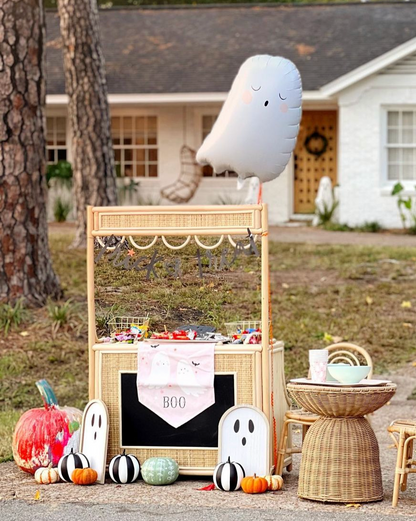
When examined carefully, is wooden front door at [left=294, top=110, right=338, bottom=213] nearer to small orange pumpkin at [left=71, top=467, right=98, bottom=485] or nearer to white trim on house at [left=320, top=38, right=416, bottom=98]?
white trim on house at [left=320, top=38, right=416, bottom=98]

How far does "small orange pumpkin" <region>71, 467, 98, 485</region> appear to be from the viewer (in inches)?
244

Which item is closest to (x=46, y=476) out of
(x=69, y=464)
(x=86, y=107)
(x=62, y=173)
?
(x=69, y=464)

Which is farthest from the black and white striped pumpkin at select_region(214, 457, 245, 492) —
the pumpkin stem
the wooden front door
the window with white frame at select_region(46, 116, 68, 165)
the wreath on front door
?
the window with white frame at select_region(46, 116, 68, 165)

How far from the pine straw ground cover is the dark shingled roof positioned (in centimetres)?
688

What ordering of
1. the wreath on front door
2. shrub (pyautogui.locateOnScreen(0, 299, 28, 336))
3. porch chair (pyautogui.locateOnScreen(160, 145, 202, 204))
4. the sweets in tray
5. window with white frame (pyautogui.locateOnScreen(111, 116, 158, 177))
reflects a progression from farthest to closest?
1. window with white frame (pyautogui.locateOnScreen(111, 116, 158, 177))
2. the wreath on front door
3. porch chair (pyautogui.locateOnScreen(160, 145, 202, 204))
4. shrub (pyautogui.locateOnScreen(0, 299, 28, 336))
5. the sweets in tray

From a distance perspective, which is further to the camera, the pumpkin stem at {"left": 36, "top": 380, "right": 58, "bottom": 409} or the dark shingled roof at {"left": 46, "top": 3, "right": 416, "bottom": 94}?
the dark shingled roof at {"left": 46, "top": 3, "right": 416, "bottom": 94}

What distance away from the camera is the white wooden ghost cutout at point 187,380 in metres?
6.37

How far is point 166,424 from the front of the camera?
21.2ft

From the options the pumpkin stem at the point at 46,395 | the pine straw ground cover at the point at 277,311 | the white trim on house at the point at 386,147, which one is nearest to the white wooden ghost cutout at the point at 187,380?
the pine straw ground cover at the point at 277,311

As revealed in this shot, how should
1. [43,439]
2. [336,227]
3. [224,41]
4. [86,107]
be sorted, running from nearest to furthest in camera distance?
[43,439], [86,107], [336,227], [224,41]

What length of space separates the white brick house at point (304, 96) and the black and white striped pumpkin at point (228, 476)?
1413 cm

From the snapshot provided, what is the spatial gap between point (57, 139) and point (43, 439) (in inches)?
669

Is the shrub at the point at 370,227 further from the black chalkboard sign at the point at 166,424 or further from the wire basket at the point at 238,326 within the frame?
the black chalkboard sign at the point at 166,424

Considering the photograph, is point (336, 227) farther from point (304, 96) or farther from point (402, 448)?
point (402, 448)
